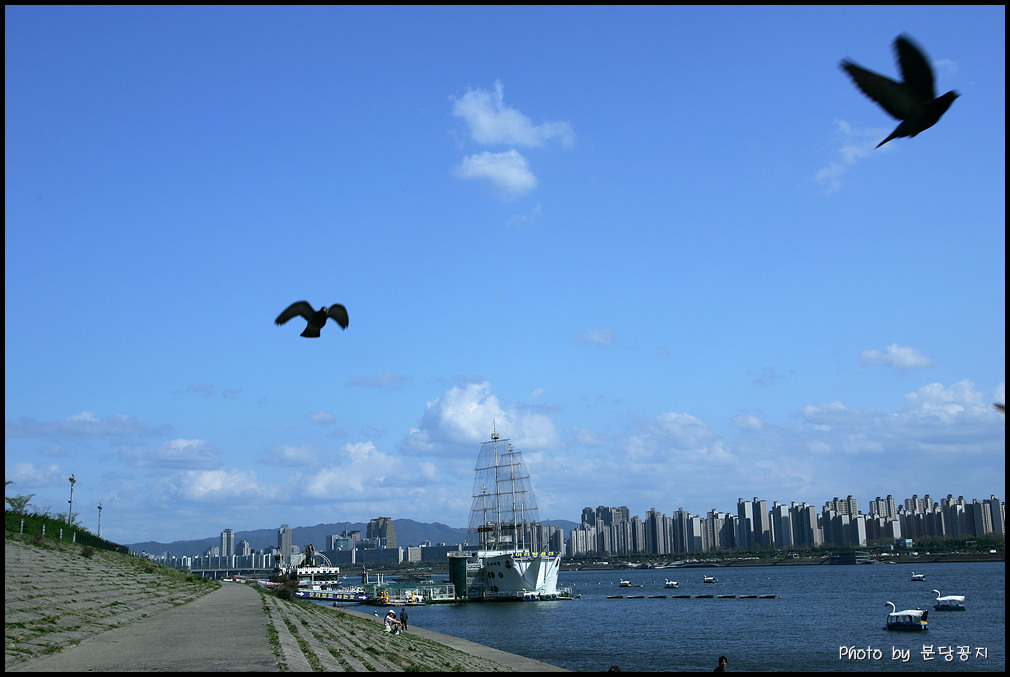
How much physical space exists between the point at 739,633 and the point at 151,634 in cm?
4200

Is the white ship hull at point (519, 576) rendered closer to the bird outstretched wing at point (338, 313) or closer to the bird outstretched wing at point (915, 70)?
the bird outstretched wing at point (338, 313)

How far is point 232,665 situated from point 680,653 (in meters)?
32.4

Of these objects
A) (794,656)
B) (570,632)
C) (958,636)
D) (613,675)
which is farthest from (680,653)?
(613,675)

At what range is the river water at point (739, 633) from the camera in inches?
1500

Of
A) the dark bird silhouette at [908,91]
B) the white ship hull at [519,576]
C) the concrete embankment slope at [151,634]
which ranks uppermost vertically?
the dark bird silhouette at [908,91]

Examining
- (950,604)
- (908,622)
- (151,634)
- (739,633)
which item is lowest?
(950,604)

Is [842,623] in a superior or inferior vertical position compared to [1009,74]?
inferior

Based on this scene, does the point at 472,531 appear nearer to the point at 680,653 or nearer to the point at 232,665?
the point at 680,653

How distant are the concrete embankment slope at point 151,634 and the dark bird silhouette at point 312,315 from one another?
6.25 m

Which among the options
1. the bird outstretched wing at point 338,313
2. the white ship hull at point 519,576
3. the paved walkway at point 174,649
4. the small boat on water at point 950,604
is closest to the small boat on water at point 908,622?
the small boat on water at point 950,604

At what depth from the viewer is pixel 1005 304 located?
22.5ft

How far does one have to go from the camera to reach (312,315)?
12.6 metres

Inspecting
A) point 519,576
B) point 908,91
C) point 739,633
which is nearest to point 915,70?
point 908,91

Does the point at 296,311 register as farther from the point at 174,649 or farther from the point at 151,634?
the point at 151,634
